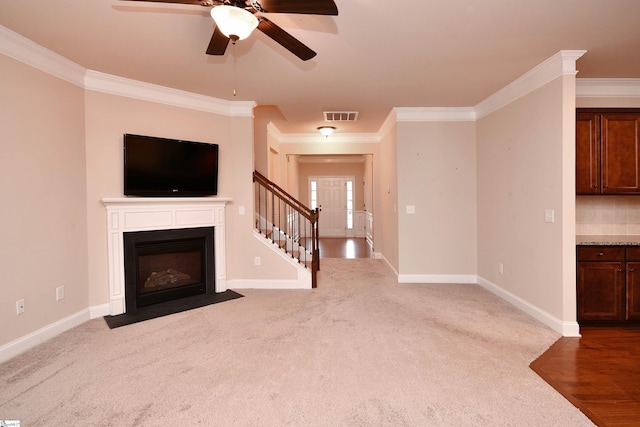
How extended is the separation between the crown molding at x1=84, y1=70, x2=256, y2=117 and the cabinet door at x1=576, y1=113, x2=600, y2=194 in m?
3.96

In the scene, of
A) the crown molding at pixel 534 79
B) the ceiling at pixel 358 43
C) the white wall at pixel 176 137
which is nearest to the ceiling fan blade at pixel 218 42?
the ceiling at pixel 358 43

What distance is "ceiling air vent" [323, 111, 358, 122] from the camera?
196 inches

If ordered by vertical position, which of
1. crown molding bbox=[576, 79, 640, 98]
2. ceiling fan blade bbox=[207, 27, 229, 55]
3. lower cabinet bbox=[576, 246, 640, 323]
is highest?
crown molding bbox=[576, 79, 640, 98]

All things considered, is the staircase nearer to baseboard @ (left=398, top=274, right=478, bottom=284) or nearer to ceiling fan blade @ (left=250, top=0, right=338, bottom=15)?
baseboard @ (left=398, top=274, right=478, bottom=284)

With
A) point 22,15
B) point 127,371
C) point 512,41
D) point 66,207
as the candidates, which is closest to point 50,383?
point 127,371

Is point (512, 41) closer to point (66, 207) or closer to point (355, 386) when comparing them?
point (355, 386)

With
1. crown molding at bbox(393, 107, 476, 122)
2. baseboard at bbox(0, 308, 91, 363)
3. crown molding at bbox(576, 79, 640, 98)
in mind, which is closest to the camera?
baseboard at bbox(0, 308, 91, 363)

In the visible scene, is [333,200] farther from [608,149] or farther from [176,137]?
[608,149]

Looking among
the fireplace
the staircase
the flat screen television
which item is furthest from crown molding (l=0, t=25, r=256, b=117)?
the fireplace

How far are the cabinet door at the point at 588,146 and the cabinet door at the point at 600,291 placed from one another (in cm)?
94

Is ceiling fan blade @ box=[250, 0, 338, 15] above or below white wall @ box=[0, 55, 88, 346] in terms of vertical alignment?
above

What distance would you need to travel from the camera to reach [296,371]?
7.84ft

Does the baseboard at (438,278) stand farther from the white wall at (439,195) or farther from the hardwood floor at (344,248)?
the hardwood floor at (344,248)

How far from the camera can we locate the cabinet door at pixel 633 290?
321cm
